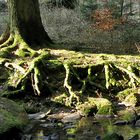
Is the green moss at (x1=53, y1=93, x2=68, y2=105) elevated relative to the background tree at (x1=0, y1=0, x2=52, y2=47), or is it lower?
lower

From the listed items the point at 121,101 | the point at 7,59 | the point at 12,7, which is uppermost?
the point at 12,7

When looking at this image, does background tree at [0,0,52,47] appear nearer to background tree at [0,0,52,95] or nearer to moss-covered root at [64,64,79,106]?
background tree at [0,0,52,95]

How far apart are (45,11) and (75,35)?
391 centimetres

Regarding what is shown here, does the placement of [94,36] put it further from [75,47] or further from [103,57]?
[103,57]

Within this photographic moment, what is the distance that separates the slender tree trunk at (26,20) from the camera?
61.6 feet

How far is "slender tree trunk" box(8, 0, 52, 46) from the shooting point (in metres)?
18.8

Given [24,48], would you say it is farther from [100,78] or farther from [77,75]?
[100,78]

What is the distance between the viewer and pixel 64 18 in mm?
Answer: 26750

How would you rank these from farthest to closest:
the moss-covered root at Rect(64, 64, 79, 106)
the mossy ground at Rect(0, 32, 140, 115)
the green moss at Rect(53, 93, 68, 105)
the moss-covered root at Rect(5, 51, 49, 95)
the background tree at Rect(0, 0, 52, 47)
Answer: the background tree at Rect(0, 0, 52, 47), the mossy ground at Rect(0, 32, 140, 115), the moss-covered root at Rect(5, 51, 49, 95), the green moss at Rect(53, 93, 68, 105), the moss-covered root at Rect(64, 64, 79, 106)

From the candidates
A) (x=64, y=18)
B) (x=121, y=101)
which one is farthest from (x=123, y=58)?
(x=64, y=18)

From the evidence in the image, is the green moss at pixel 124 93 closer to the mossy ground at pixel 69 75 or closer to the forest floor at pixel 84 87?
the forest floor at pixel 84 87

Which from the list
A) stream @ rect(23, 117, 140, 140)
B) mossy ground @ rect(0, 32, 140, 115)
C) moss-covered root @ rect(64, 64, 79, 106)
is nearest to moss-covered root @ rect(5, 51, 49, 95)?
mossy ground @ rect(0, 32, 140, 115)

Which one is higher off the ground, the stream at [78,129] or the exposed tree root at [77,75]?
the exposed tree root at [77,75]

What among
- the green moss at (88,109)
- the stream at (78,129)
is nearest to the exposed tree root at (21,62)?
the green moss at (88,109)
